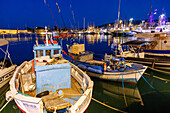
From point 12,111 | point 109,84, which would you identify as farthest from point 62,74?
point 109,84

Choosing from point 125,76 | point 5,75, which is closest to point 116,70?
point 125,76

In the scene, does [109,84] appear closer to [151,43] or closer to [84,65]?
[84,65]

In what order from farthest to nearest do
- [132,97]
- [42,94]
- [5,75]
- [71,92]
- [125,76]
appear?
[5,75]
[125,76]
[132,97]
[71,92]
[42,94]

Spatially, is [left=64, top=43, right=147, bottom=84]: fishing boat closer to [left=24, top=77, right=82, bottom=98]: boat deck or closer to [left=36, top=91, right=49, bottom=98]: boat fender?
[left=24, top=77, right=82, bottom=98]: boat deck

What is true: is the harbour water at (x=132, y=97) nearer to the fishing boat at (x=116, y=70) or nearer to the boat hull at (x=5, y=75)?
the boat hull at (x=5, y=75)

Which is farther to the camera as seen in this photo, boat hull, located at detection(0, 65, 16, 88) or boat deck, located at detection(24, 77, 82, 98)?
boat hull, located at detection(0, 65, 16, 88)

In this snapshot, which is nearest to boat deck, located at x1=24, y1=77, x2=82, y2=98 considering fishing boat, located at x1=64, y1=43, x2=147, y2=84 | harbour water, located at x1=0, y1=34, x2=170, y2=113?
harbour water, located at x1=0, y1=34, x2=170, y2=113

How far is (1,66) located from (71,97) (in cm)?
1342

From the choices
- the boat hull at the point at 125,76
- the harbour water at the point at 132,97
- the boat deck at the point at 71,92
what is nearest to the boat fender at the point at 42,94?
the boat deck at the point at 71,92

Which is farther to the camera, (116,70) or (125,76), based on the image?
(116,70)

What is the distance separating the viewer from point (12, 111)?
10250mm

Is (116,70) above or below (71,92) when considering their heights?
above

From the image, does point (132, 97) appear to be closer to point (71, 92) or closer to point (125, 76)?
point (125, 76)

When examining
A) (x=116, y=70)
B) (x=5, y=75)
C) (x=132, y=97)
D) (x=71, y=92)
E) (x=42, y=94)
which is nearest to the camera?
(x=42, y=94)
